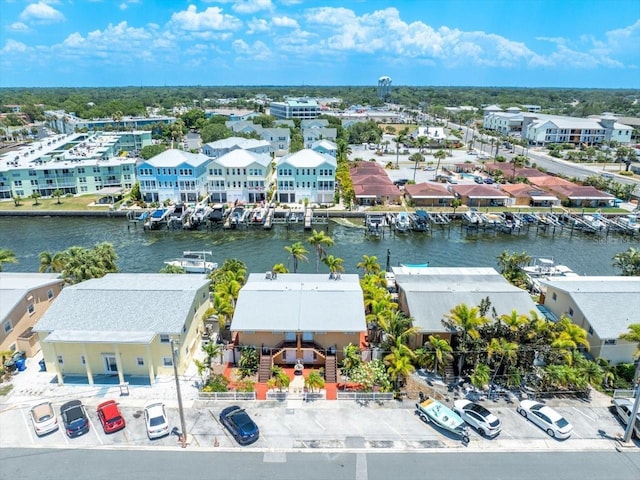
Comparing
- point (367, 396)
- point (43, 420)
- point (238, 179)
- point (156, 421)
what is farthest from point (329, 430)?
point (238, 179)

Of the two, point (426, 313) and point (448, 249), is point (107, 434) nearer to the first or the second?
point (426, 313)

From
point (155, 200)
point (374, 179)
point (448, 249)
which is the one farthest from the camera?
point (374, 179)

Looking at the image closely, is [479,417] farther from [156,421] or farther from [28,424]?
[28,424]

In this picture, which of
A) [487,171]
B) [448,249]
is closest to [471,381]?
[448,249]

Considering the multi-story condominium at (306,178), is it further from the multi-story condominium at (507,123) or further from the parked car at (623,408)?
the multi-story condominium at (507,123)

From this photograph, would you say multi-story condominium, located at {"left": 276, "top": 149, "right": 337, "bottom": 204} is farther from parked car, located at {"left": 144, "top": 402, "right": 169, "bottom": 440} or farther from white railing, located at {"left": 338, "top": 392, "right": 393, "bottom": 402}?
parked car, located at {"left": 144, "top": 402, "right": 169, "bottom": 440}
